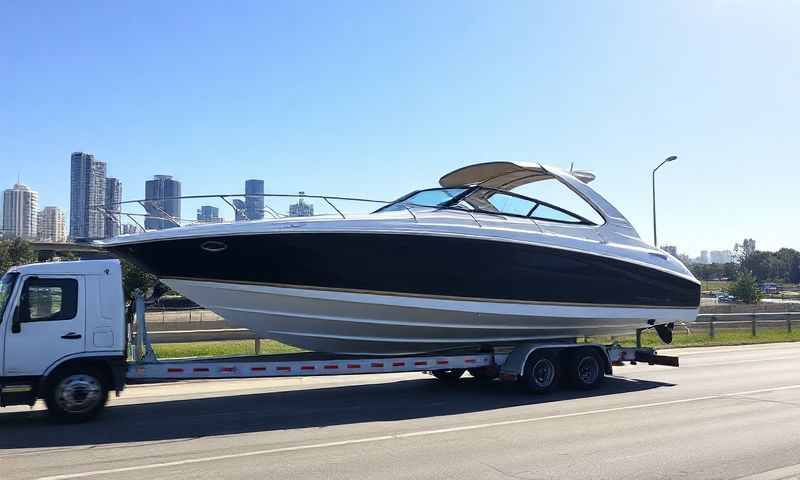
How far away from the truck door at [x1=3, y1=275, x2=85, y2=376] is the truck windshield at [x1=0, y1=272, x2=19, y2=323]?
0.13 metres

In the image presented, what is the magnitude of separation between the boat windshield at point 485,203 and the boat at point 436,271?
2 centimetres

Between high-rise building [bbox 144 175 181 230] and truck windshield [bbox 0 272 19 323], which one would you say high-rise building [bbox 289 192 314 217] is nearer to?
high-rise building [bbox 144 175 181 230]

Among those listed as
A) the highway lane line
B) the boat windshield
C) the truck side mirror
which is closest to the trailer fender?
the highway lane line

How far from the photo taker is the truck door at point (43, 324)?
7.80 m

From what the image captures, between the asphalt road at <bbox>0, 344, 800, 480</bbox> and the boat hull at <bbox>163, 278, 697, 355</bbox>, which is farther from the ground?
the boat hull at <bbox>163, 278, 697, 355</bbox>

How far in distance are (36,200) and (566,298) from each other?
451ft

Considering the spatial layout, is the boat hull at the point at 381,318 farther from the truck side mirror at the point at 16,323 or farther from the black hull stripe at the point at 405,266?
the truck side mirror at the point at 16,323

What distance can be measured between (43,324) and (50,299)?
315 millimetres

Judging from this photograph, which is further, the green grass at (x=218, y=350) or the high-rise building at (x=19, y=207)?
the high-rise building at (x=19, y=207)

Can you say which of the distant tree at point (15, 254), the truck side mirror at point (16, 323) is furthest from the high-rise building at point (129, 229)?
the distant tree at point (15, 254)

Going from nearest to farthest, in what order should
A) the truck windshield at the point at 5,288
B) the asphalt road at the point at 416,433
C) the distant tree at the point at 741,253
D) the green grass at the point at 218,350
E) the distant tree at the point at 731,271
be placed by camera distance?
the asphalt road at the point at 416,433 < the truck windshield at the point at 5,288 < the green grass at the point at 218,350 < the distant tree at the point at 731,271 < the distant tree at the point at 741,253

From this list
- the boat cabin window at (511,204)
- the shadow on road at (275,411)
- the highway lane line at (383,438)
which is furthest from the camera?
the boat cabin window at (511,204)

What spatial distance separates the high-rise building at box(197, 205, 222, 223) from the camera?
382 inches

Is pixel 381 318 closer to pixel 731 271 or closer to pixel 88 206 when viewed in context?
pixel 88 206
